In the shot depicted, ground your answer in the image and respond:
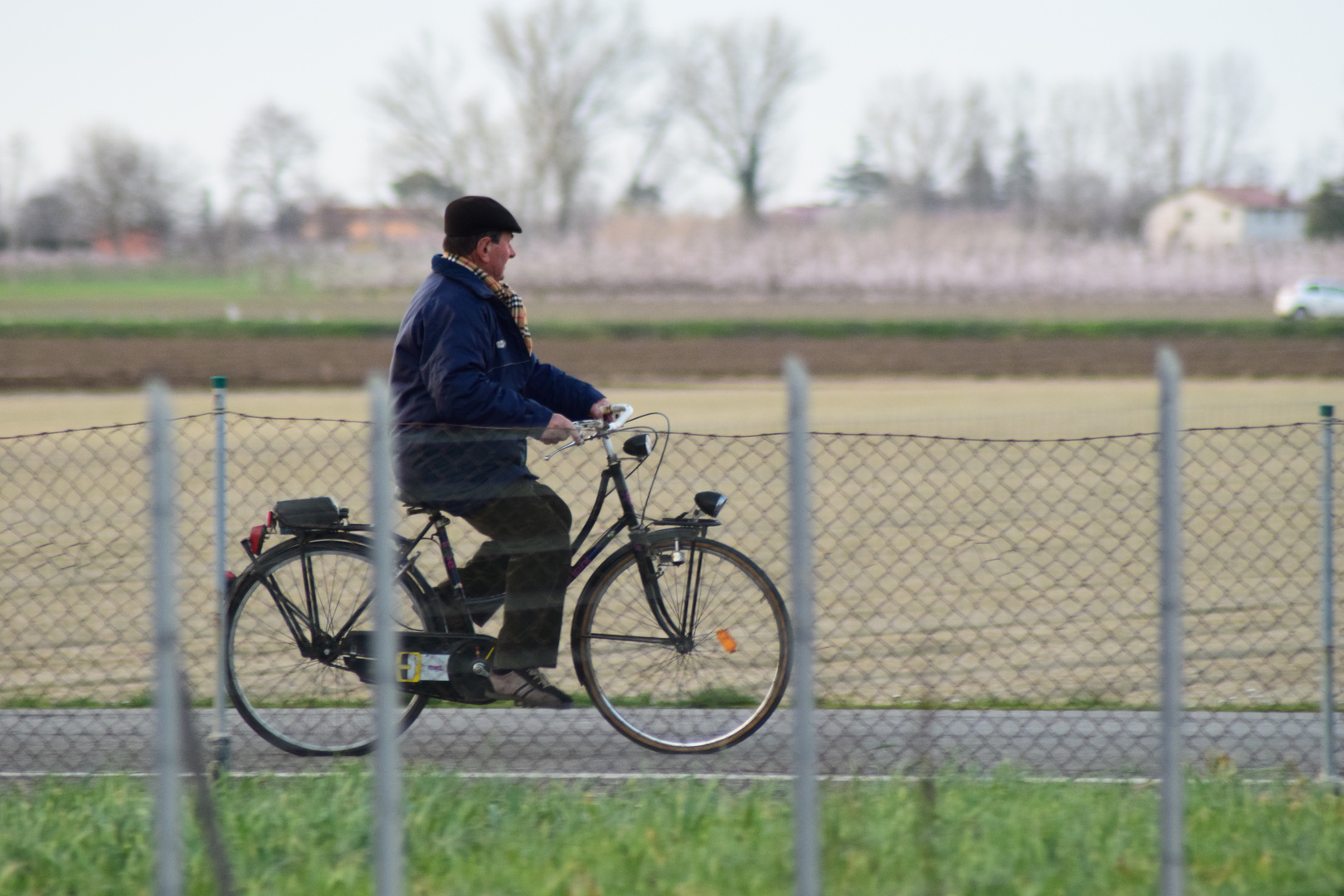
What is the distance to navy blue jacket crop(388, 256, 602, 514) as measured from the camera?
3.82 meters

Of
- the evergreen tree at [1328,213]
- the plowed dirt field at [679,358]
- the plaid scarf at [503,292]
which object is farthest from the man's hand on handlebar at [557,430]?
the evergreen tree at [1328,213]

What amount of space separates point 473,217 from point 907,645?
2790 millimetres

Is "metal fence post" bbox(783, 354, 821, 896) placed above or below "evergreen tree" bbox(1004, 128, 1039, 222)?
below

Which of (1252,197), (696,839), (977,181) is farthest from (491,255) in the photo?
Result: (1252,197)

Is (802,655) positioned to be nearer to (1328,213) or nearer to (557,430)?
(557,430)

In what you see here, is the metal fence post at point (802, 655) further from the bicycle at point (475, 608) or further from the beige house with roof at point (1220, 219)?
the beige house with roof at point (1220, 219)

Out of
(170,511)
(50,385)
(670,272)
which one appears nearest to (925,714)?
(170,511)

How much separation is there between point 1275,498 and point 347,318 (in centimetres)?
2825

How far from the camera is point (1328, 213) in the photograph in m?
40.3

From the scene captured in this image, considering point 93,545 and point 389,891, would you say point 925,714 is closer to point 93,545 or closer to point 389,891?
point 389,891

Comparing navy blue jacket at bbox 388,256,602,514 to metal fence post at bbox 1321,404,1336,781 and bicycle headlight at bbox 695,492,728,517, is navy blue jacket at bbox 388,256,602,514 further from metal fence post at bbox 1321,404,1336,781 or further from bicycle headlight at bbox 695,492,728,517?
metal fence post at bbox 1321,404,1336,781

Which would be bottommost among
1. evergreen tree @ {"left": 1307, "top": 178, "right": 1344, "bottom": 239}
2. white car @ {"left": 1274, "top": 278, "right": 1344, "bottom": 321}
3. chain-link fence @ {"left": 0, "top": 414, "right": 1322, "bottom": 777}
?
chain-link fence @ {"left": 0, "top": 414, "right": 1322, "bottom": 777}

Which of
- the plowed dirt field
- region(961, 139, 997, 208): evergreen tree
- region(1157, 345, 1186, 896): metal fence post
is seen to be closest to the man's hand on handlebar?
region(1157, 345, 1186, 896): metal fence post

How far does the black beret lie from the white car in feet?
106
